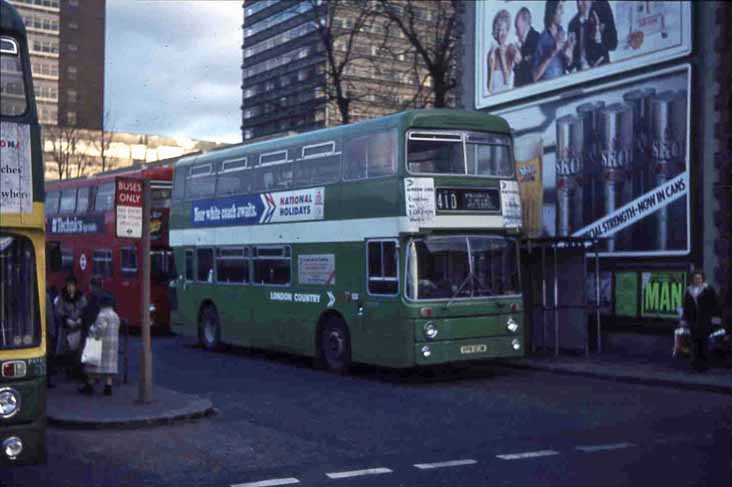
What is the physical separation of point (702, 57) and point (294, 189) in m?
8.04

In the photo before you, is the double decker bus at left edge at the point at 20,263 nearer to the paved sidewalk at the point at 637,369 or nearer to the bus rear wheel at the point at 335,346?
the bus rear wheel at the point at 335,346

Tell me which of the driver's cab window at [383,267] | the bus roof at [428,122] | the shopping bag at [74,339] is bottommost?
the shopping bag at [74,339]

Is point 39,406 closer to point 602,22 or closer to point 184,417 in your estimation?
point 184,417

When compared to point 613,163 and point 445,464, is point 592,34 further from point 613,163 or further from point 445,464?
point 445,464

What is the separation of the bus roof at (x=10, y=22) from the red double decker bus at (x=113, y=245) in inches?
662

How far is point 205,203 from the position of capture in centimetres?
2172

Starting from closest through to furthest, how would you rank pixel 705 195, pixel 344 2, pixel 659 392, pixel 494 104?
pixel 659 392
pixel 705 195
pixel 494 104
pixel 344 2

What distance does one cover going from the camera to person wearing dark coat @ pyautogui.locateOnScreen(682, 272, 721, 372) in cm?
1641

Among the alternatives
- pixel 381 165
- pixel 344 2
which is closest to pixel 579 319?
pixel 381 165

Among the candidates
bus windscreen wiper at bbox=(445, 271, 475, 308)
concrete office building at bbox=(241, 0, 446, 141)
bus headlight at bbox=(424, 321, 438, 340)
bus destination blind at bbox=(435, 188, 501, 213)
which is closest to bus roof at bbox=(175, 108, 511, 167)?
bus destination blind at bbox=(435, 188, 501, 213)

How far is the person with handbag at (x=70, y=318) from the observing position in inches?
582

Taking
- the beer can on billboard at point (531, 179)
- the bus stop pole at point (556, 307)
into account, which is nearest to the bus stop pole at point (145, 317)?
the bus stop pole at point (556, 307)

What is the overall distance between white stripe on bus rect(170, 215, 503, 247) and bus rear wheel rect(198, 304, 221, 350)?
5.13 ft

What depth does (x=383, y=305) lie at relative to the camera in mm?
16125
